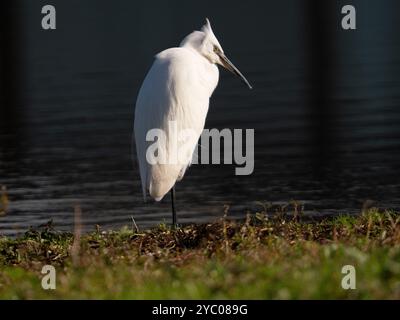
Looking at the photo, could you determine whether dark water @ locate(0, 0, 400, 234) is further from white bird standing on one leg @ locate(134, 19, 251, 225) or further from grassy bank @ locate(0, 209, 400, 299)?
grassy bank @ locate(0, 209, 400, 299)

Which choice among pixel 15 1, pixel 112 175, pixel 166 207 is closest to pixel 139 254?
pixel 166 207

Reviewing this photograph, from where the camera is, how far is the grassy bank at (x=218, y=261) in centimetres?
562

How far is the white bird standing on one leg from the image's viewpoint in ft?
33.0

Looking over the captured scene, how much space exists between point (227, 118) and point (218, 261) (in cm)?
1434

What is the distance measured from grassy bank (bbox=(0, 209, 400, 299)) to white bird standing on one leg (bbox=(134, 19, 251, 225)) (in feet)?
3.38

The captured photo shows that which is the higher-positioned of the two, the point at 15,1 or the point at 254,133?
the point at 15,1

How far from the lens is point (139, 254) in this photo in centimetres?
805

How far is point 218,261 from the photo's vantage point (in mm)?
6844

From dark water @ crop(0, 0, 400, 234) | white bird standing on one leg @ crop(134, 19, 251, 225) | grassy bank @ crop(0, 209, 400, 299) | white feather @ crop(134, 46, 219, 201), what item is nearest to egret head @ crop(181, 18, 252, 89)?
white bird standing on one leg @ crop(134, 19, 251, 225)

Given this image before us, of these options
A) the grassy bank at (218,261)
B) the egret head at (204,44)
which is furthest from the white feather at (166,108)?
the grassy bank at (218,261)

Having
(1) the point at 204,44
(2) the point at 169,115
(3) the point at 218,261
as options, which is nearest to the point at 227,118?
(1) the point at 204,44

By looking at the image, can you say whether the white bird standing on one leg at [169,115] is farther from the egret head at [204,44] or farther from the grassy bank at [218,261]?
the grassy bank at [218,261]

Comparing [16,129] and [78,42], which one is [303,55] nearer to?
[78,42]

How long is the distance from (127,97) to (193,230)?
655 inches
